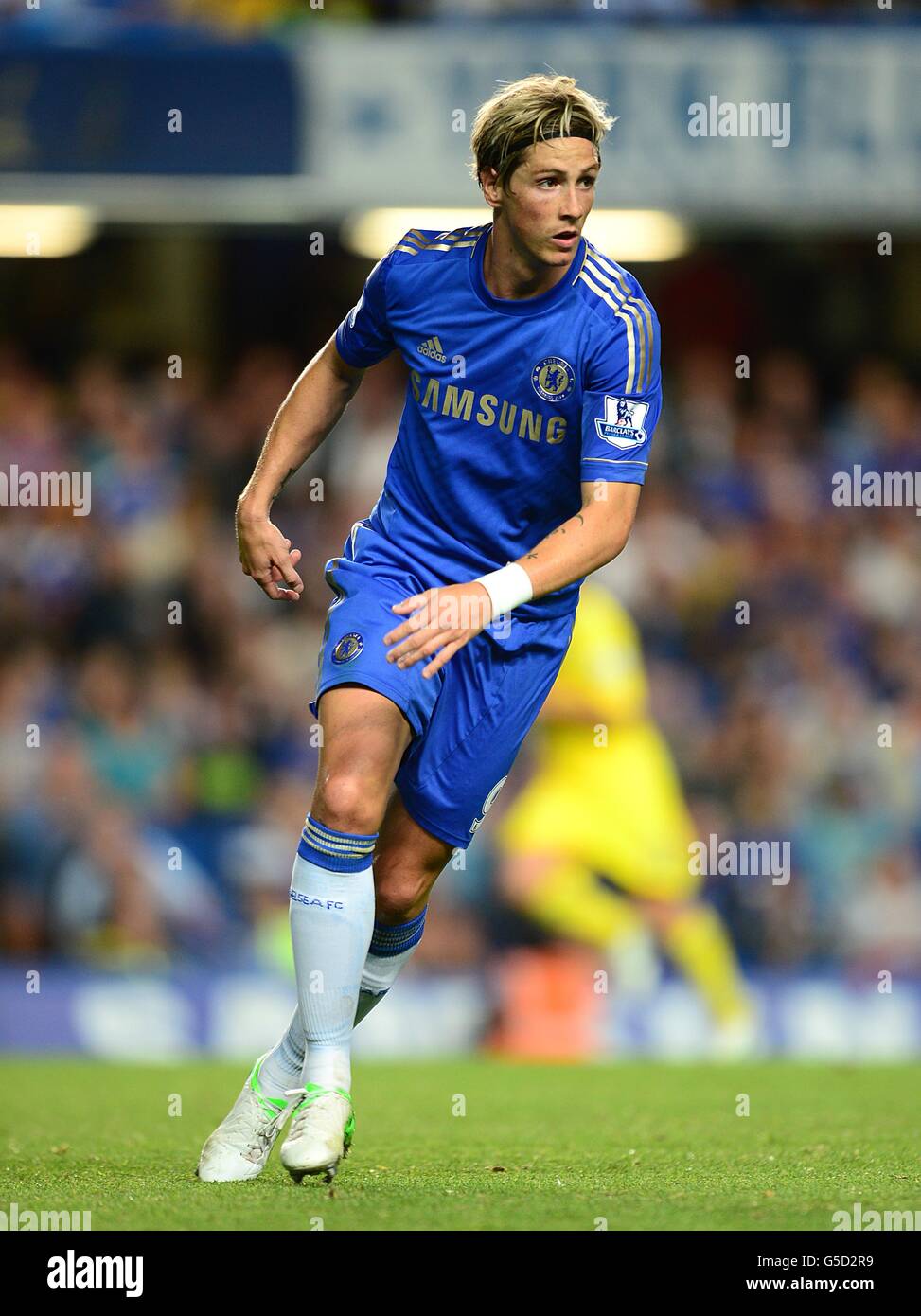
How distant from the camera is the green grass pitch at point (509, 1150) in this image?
3.96 meters

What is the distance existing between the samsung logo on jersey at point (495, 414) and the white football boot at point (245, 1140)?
1605 millimetres

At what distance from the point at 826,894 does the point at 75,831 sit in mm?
4150

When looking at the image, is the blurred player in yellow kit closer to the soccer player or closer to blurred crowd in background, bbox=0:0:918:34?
blurred crowd in background, bbox=0:0:918:34

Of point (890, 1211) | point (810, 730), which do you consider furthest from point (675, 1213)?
point (810, 730)

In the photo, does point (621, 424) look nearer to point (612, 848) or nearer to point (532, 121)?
point (532, 121)

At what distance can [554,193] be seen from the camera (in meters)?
4.38

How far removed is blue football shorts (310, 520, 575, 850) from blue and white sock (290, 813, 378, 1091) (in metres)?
0.30

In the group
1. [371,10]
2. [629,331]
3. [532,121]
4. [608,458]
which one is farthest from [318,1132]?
[371,10]

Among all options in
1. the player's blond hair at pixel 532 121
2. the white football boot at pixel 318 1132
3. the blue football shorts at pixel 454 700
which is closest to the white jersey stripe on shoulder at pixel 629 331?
the player's blond hair at pixel 532 121

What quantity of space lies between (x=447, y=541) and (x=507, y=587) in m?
0.43

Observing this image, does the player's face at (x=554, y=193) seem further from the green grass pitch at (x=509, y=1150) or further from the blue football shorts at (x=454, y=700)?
the green grass pitch at (x=509, y=1150)

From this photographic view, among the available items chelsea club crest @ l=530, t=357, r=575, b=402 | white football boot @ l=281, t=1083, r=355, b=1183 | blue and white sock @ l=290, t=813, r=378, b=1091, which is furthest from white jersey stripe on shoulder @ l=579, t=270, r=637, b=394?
white football boot @ l=281, t=1083, r=355, b=1183
